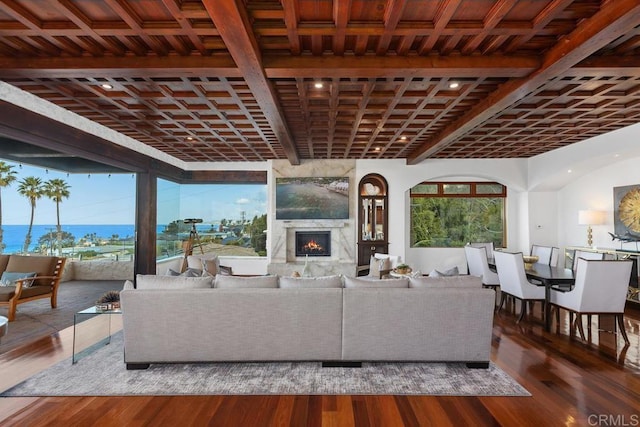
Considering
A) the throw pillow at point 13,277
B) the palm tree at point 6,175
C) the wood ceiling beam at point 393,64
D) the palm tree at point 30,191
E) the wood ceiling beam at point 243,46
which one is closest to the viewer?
the wood ceiling beam at point 243,46

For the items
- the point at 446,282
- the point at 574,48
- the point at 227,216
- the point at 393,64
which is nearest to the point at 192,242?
the point at 227,216

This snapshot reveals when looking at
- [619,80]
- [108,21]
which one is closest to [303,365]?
[108,21]

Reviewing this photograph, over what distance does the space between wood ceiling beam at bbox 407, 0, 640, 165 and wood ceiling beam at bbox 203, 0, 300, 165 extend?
99.8 inches

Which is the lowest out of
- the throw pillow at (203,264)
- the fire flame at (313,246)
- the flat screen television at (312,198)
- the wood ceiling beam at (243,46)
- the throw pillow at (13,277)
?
the throw pillow at (13,277)

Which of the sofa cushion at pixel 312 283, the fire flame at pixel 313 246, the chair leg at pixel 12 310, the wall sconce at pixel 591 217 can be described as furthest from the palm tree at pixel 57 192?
the wall sconce at pixel 591 217

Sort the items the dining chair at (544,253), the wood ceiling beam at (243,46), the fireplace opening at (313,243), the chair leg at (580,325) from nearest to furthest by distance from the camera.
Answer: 1. the wood ceiling beam at (243,46)
2. the chair leg at (580,325)
3. the dining chair at (544,253)
4. the fireplace opening at (313,243)

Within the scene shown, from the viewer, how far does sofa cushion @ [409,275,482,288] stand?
3.22m

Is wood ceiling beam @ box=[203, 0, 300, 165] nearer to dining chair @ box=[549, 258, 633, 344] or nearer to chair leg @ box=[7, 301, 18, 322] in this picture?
dining chair @ box=[549, 258, 633, 344]

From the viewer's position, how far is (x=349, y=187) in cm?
809

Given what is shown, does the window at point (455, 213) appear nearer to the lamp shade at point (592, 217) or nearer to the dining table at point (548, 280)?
the lamp shade at point (592, 217)

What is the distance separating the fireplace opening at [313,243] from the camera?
8.25 m

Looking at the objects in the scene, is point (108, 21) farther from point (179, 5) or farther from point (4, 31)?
point (4, 31)

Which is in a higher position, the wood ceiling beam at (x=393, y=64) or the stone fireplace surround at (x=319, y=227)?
the wood ceiling beam at (x=393, y=64)

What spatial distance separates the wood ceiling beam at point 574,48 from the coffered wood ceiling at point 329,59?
1 cm
